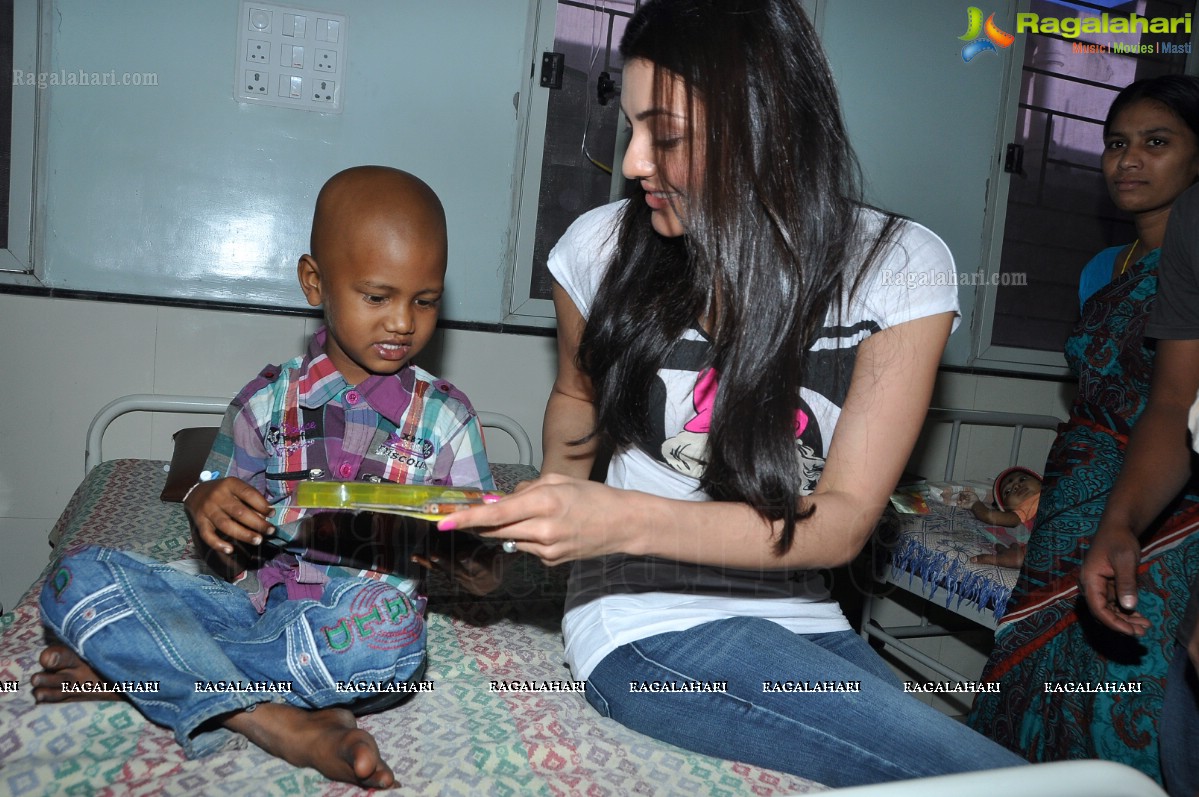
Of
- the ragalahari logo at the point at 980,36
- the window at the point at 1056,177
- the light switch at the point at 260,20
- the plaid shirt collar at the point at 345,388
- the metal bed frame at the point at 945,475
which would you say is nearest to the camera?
the plaid shirt collar at the point at 345,388

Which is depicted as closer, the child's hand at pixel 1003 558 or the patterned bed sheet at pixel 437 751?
the patterned bed sheet at pixel 437 751

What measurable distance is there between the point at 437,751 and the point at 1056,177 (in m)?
3.43

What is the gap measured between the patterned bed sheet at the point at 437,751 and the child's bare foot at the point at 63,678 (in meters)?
0.02

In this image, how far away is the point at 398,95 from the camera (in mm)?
2738

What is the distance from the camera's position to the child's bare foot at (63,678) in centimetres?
119

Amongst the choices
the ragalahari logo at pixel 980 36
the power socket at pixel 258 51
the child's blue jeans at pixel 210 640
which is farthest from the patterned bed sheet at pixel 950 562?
the power socket at pixel 258 51

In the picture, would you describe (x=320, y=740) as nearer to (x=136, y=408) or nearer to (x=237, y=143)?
(x=136, y=408)

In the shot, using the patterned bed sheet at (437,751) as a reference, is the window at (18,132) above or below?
above

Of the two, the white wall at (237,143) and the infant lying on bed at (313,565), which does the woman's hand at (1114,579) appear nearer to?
the infant lying on bed at (313,565)

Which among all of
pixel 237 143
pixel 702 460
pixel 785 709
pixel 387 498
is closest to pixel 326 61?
pixel 237 143

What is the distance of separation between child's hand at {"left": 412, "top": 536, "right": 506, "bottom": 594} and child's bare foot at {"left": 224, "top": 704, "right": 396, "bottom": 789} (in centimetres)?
29

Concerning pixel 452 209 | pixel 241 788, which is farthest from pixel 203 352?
pixel 241 788

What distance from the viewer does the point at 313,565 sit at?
4.75ft

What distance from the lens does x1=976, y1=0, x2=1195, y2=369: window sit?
3.44m
